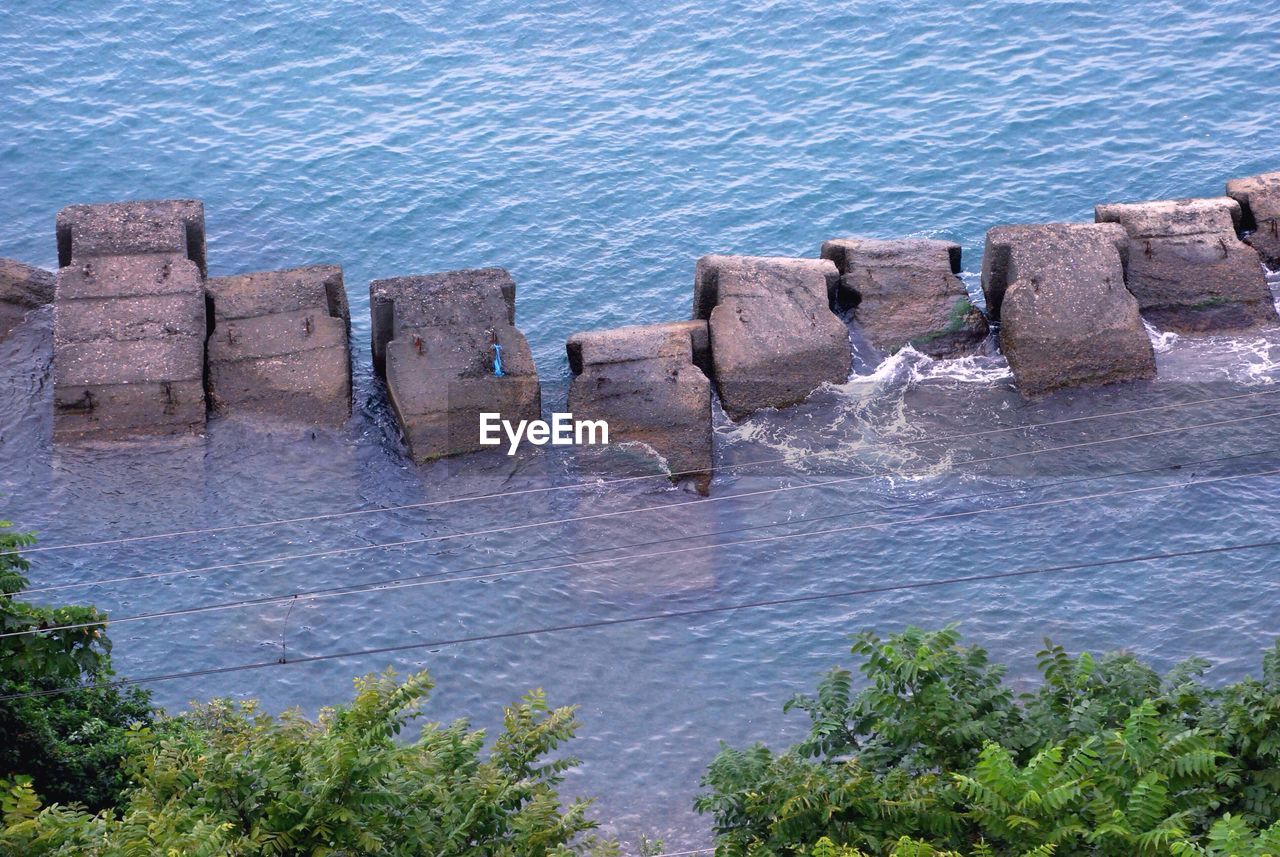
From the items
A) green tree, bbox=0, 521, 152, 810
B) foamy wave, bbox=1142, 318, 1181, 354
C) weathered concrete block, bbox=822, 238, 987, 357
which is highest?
weathered concrete block, bbox=822, 238, 987, 357

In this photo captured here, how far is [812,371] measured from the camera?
22.8 meters

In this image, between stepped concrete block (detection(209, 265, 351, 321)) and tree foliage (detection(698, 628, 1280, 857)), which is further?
stepped concrete block (detection(209, 265, 351, 321))

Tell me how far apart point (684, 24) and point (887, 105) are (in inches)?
227

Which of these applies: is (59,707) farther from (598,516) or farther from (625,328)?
(625,328)

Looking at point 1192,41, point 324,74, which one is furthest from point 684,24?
point 1192,41

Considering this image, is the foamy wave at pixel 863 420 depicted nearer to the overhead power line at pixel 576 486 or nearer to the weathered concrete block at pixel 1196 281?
the overhead power line at pixel 576 486

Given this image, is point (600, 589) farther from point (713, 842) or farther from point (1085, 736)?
point (1085, 736)

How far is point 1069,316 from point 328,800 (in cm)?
1505

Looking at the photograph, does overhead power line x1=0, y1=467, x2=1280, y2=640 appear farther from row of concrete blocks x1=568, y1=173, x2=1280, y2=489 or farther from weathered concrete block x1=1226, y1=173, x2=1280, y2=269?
weathered concrete block x1=1226, y1=173, x2=1280, y2=269

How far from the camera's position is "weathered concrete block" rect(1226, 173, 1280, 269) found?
83.3ft

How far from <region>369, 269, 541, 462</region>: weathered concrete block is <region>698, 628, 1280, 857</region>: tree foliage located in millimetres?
9556

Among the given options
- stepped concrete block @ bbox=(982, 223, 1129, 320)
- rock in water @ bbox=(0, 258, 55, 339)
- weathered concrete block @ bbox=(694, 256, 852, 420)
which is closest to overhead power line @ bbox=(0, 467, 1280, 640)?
weathered concrete block @ bbox=(694, 256, 852, 420)

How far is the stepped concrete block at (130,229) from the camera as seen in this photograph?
2372 centimetres

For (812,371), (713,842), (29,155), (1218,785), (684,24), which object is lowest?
(713,842)
